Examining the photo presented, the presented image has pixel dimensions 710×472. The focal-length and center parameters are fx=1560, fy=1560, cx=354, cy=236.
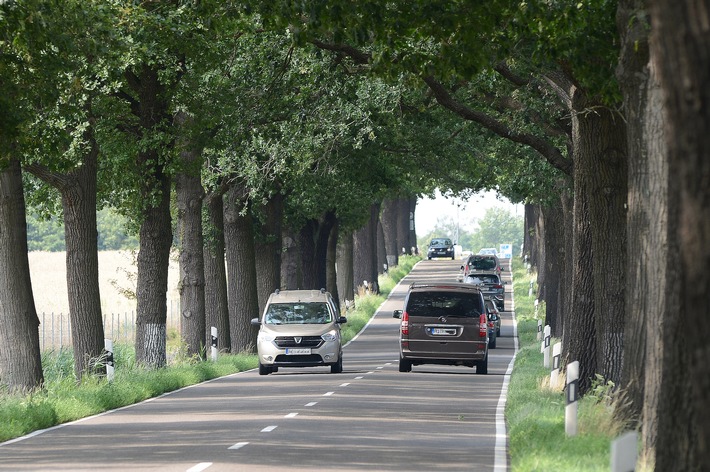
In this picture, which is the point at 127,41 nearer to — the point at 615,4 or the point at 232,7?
the point at 232,7

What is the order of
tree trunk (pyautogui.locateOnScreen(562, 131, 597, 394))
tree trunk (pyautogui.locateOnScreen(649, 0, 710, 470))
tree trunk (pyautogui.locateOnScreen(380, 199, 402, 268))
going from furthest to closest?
1. tree trunk (pyautogui.locateOnScreen(380, 199, 402, 268))
2. tree trunk (pyautogui.locateOnScreen(562, 131, 597, 394))
3. tree trunk (pyautogui.locateOnScreen(649, 0, 710, 470))

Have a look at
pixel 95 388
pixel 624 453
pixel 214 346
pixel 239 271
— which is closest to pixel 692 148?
pixel 624 453

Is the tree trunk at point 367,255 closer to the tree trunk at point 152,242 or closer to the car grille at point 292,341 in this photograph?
the car grille at point 292,341

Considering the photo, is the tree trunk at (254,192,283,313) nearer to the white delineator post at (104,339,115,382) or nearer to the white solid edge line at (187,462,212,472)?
the white delineator post at (104,339,115,382)

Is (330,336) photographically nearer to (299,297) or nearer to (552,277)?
(299,297)

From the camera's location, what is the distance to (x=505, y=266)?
109250 mm

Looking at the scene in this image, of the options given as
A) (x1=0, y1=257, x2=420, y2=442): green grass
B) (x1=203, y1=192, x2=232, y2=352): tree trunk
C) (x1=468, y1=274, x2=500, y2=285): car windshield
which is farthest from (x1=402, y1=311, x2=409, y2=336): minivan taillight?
(x1=468, y1=274, x2=500, y2=285): car windshield

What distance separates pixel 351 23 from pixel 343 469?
6951 millimetres

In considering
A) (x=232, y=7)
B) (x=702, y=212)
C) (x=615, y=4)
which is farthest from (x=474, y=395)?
(x=702, y=212)

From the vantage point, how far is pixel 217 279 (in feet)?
137

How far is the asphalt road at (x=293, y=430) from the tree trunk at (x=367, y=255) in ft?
143

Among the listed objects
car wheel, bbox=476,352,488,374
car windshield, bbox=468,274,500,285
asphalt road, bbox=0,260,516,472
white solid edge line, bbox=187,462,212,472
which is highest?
car windshield, bbox=468,274,500,285

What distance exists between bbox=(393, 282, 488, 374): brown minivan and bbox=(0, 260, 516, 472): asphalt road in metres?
1.21

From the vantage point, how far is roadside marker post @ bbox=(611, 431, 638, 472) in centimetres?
770
